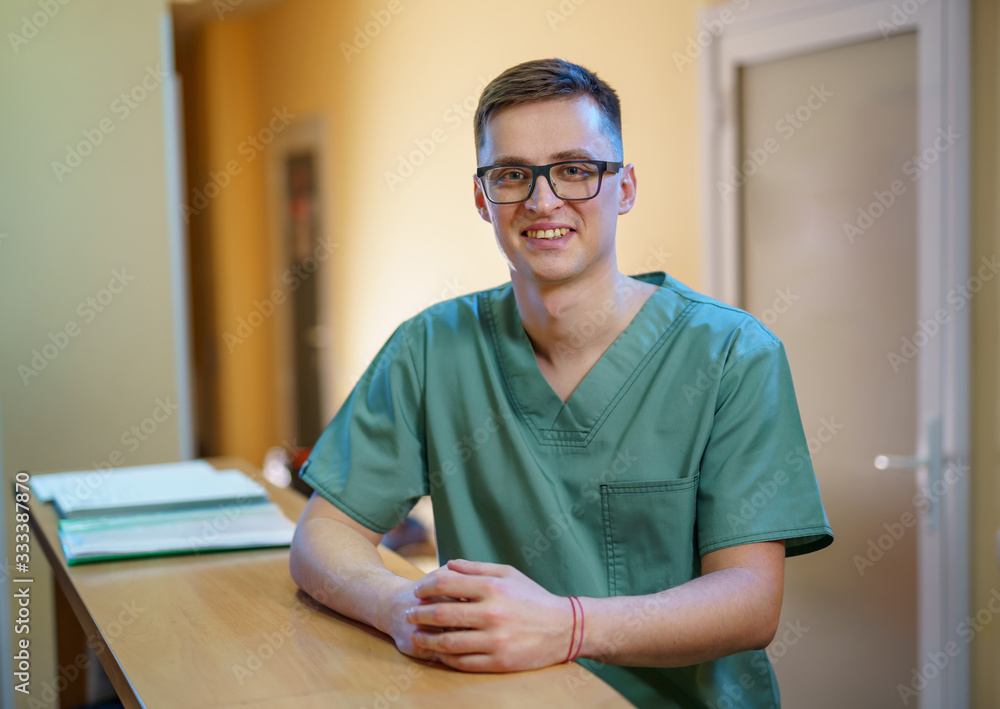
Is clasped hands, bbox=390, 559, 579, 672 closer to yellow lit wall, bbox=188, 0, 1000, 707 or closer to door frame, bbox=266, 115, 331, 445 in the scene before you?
yellow lit wall, bbox=188, 0, 1000, 707

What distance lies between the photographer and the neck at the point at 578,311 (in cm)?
130

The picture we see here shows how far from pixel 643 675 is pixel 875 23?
1.80 meters

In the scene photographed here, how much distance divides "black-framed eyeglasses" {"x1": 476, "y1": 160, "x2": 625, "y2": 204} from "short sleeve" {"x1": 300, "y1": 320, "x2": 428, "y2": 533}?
30 cm

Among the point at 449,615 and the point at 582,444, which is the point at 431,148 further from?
the point at 449,615

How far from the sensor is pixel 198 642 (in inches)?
42.0

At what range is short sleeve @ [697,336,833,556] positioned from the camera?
1.13m

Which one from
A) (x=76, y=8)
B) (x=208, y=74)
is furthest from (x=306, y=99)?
(x=76, y=8)

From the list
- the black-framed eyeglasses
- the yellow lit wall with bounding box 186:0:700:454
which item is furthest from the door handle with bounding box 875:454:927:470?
the black-framed eyeglasses

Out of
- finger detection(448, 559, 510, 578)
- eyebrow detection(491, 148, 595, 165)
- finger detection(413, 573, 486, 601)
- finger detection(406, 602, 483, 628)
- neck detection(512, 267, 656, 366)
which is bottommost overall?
finger detection(406, 602, 483, 628)

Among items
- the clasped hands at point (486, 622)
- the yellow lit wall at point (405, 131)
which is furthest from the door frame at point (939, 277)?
the clasped hands at point (486, 622)

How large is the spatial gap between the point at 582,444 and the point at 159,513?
80 cm

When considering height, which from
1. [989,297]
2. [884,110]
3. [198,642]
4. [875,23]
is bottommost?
[198,642]

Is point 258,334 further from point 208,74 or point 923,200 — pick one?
point 923,200

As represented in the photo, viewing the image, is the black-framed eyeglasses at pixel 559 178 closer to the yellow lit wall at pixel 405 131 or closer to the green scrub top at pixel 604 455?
the green scrub top at pixel 604 455
